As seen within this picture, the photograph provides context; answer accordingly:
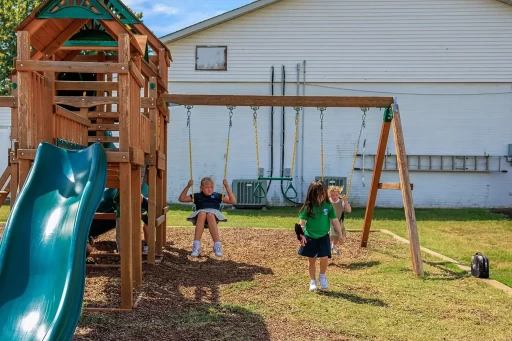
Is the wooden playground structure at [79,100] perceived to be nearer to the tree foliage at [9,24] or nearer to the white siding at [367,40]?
the white siding at [367,40]

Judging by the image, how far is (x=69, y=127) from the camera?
6.20m

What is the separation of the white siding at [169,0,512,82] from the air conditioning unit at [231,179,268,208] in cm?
377

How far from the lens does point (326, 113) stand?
20.1m

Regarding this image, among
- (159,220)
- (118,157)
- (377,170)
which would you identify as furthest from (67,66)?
(377,170)

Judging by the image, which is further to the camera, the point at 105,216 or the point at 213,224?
the point at 213,224

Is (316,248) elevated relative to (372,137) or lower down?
lower down

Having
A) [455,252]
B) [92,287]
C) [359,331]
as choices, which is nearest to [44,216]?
[92,287]

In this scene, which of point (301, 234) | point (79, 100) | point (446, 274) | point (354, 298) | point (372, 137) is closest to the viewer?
point (354, 298)

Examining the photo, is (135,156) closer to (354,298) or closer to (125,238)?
(125,238)

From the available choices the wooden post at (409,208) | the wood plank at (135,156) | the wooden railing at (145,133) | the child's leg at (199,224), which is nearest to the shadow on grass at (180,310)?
the child's leg at (199,224)

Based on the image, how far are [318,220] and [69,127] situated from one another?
9.95 feet

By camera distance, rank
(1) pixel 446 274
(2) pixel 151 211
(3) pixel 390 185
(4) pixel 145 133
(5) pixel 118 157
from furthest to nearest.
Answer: (3) pixel 390 185, (2) pixel 151 211, (1) pixel 446 274, (4) pixel 145 133, (5) pixel 118 157

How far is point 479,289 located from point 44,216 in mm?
4947

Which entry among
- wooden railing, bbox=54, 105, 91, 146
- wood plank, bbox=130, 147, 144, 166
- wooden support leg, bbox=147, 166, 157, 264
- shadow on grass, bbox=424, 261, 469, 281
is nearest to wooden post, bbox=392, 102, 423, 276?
shadow on grass, bbox=424, 261, 469, 281
